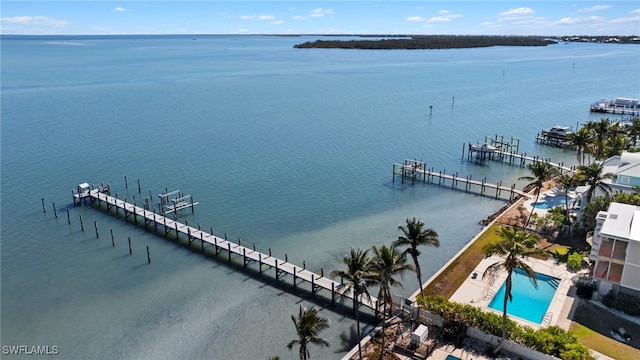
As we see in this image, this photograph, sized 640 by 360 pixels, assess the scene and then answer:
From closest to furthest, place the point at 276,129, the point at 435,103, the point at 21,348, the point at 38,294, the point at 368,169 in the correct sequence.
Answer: the point at 21,348
the point at 38,294
the point at 368,169
the point at 276,129
the point at 435,103

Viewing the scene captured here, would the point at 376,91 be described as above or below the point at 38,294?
above

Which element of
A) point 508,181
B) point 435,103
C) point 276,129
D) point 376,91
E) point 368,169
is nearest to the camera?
point 508,181

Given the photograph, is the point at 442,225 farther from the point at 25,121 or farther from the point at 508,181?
the point at 25,121

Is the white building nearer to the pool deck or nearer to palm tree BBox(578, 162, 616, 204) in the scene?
the pool deck

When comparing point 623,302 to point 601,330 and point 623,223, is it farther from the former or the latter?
point 623,223

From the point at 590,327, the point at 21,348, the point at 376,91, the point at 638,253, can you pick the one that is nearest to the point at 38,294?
the point at 21,348

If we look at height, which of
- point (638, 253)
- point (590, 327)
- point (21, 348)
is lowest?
point (21, 348)

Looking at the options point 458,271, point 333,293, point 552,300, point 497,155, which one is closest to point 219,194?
point 333,293
